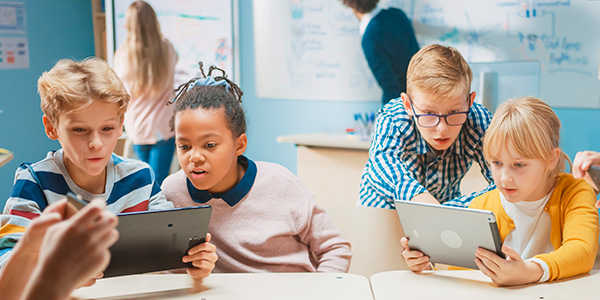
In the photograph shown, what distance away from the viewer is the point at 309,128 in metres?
4.38

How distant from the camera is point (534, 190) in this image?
1.40 metres

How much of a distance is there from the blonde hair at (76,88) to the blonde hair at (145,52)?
2210mm

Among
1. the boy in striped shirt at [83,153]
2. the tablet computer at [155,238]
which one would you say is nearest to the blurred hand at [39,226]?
the tablet computer at [155,238]

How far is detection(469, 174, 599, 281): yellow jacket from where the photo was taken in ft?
4.03

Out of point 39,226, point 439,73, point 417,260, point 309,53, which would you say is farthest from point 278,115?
point 39,226

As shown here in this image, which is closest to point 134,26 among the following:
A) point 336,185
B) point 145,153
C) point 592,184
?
point 145,153

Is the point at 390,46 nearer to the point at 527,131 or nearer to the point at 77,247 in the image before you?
the point at 527,131

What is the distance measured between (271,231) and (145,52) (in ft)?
7.94

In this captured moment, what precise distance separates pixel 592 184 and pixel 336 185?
224cm

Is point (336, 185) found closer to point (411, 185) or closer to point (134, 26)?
point (134, 26)

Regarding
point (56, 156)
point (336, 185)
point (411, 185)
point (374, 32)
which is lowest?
point (336, 185)

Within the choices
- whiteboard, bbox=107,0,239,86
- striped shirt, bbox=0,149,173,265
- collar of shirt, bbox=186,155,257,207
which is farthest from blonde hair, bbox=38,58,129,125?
whiteboard, bbox=107,0,239,86

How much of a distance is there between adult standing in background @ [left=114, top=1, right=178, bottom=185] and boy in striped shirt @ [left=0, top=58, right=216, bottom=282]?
2.19 meters

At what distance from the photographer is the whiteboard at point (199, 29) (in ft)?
15.5
